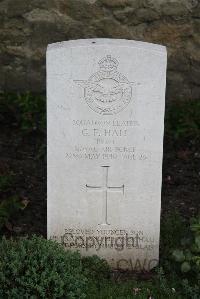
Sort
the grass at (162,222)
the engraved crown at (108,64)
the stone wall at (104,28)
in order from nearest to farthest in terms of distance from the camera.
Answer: the engraved crown at (108,64) < the grass at (162,222) < the stone wall at (104,28)

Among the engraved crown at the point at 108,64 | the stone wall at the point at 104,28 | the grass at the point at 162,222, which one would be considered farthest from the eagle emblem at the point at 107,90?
the stone wall at the point at 104,28

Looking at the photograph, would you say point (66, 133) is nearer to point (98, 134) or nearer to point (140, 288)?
point (98, 134)

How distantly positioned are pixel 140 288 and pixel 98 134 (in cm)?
103

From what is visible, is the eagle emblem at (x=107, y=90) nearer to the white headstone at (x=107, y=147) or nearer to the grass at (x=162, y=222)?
the white headstone at (x=107, y=147)

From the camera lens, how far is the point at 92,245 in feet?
15.5

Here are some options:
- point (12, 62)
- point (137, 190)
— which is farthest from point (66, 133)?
point (12, 62)

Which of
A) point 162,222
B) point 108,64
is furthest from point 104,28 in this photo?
point 108,64

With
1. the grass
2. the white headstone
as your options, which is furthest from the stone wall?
the white headstone

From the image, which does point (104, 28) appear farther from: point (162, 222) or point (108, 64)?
point (108, 64)

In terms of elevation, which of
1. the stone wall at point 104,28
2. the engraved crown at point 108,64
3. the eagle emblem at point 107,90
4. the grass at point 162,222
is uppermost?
the stone wall at point 104,28

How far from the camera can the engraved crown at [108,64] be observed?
4.26m

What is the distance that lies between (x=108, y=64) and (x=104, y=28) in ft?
7.87

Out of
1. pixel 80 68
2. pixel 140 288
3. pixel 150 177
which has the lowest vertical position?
pixel 140 288

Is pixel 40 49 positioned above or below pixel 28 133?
above
